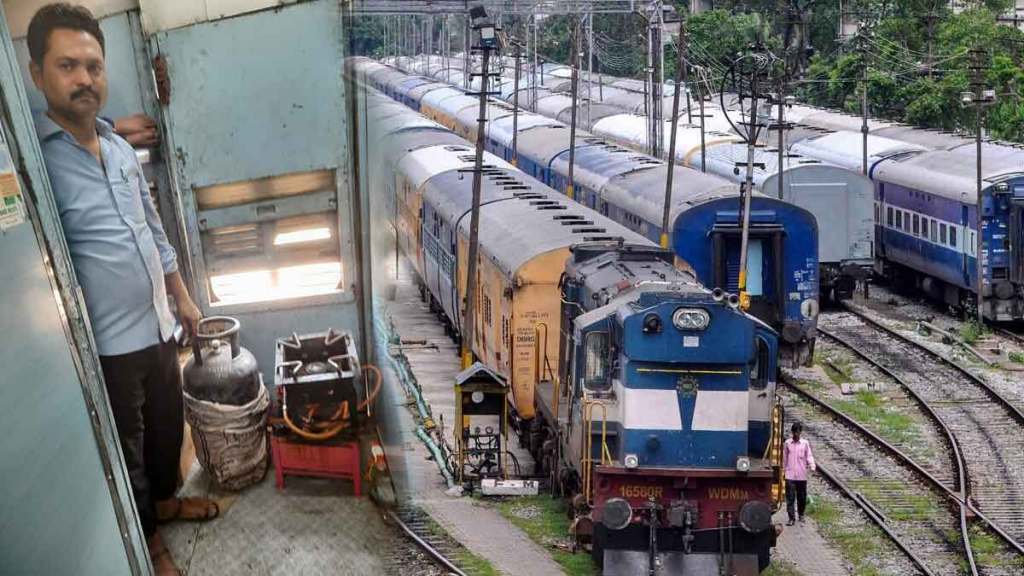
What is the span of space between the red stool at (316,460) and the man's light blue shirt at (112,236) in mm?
335

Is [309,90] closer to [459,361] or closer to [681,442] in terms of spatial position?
[681,442]

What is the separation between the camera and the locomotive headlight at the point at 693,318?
11.7m

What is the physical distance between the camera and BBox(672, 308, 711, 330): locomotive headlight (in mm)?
11711

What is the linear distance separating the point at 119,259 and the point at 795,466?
13.3 metres

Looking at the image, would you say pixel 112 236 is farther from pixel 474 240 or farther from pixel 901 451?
pixel 901 451

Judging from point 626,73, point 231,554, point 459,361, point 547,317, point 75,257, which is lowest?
point 626,73

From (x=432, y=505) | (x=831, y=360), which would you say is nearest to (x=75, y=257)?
(x=432, y=505)

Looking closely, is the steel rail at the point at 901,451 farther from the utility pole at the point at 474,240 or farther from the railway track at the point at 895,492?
the utility pole at the point at 474,240

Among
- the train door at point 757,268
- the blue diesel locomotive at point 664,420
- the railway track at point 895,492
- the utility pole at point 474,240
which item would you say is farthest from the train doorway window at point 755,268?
the blue diesel locomotive at point 664,420

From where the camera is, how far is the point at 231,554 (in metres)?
2.77

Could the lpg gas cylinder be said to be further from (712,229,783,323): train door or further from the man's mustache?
(712,229,783,323): train door

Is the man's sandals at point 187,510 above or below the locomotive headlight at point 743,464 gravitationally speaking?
above

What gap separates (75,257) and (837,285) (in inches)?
1017

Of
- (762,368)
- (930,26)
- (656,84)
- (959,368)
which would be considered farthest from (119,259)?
(930,26)
